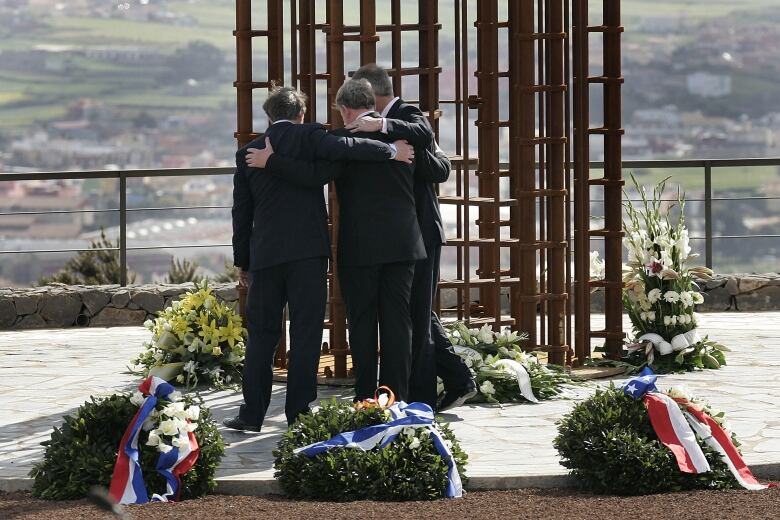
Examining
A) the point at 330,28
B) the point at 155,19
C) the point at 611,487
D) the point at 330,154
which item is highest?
the point at 155,19

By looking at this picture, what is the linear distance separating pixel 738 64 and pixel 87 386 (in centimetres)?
4859

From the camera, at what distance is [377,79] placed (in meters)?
6.41

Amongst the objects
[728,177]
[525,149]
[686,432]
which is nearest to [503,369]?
[525,149]

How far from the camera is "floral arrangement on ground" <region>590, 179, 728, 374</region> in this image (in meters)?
8.29

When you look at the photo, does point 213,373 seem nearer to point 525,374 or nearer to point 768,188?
point 525,374

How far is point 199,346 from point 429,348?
1756 millimetres

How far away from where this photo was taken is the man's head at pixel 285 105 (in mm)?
6223

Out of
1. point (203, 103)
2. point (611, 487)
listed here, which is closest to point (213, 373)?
point (611, 487)

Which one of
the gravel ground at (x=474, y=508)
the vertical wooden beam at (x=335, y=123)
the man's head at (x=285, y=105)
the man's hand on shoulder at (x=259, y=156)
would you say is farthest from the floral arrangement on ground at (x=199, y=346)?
the gravel ground at (x=474, y=508)

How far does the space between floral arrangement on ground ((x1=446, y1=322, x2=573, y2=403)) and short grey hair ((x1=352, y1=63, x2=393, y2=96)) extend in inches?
63.2

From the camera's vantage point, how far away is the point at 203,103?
1964 inches

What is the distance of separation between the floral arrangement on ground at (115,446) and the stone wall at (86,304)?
581 centimetres

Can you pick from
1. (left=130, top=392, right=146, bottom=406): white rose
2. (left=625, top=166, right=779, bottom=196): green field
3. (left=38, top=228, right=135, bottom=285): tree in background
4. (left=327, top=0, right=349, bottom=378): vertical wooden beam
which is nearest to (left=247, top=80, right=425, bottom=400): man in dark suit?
(left=327, top=0, right=349, bottom=378): vertical wooden beam

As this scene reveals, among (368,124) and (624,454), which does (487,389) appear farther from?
(624,454)
